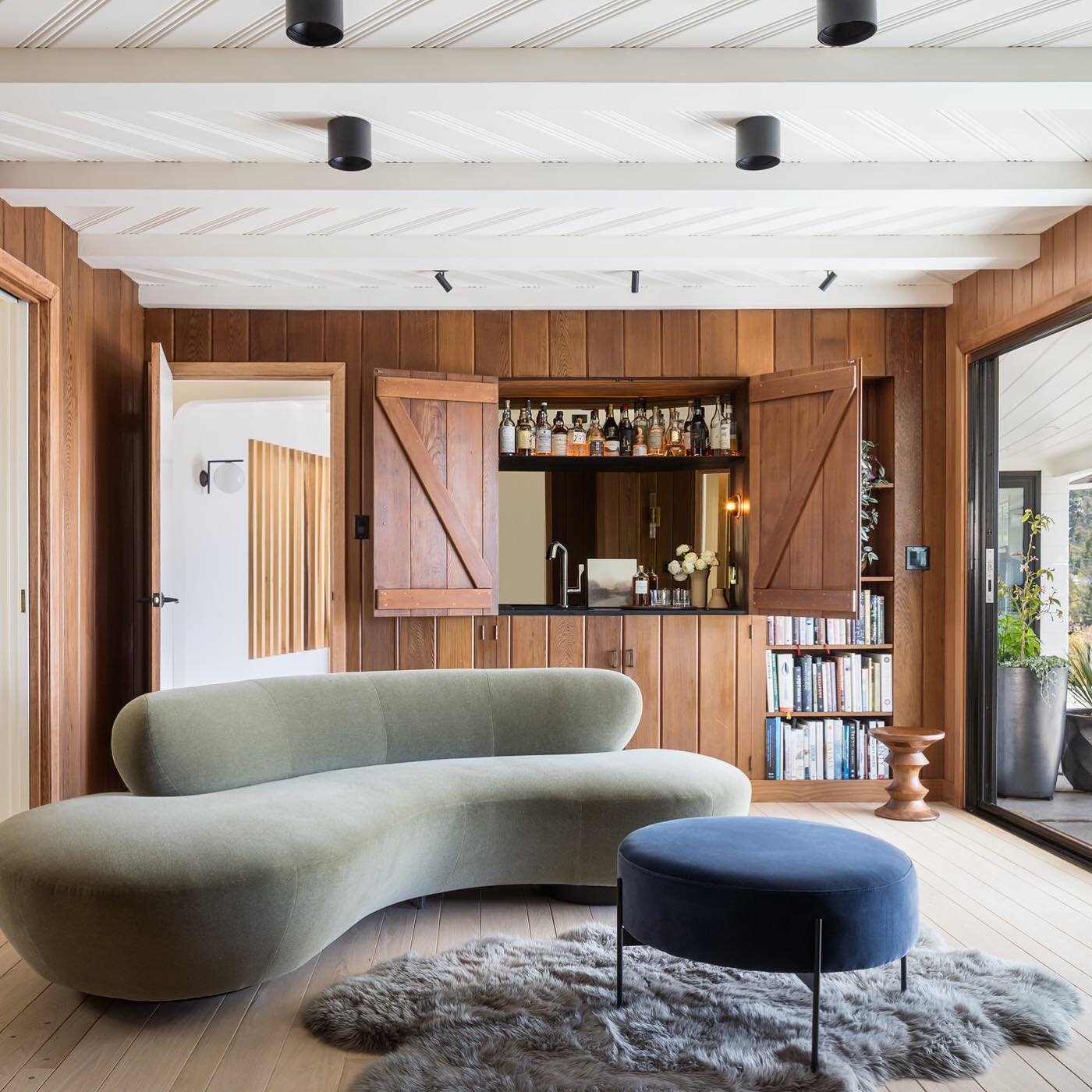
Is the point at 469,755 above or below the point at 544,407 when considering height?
below

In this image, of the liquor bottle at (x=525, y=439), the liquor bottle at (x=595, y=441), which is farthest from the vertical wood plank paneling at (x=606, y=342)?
the liquor bottle at (x=525, y=439)

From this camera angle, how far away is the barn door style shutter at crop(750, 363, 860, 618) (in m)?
4.93

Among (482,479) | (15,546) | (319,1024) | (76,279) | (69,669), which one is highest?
(76,279)

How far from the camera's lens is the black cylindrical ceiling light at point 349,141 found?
321cm

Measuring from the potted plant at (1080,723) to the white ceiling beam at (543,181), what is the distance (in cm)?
241

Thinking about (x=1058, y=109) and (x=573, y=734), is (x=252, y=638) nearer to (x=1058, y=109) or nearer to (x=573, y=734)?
(x=573, y=734)

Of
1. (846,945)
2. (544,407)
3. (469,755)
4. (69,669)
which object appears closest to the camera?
(846,945)

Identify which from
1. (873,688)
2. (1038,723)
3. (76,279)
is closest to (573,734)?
(873,688)

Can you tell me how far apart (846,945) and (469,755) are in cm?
190

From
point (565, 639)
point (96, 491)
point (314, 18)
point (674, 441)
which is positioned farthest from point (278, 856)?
point (674, 441)

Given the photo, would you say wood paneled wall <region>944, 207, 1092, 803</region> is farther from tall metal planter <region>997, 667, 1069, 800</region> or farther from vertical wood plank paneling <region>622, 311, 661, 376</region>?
vertical wood plank paneling <region>622, 311, 661, 376</region>

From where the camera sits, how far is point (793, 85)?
9.39 ft

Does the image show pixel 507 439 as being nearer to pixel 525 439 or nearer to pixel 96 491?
pixel 525 439

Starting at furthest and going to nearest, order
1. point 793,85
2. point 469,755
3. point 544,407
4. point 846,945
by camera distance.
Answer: point 544,407 → point 469,755 → point 793,85 → point 846,945
